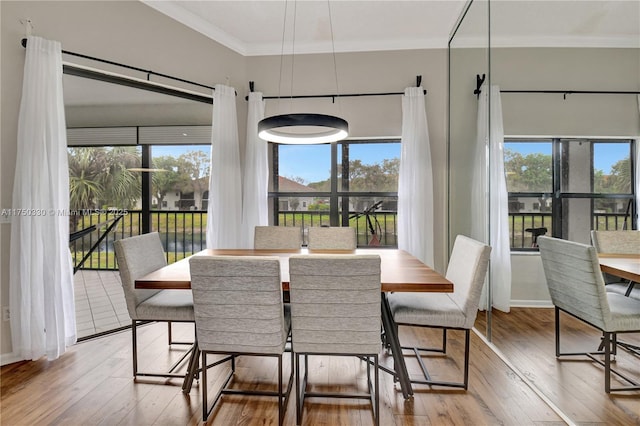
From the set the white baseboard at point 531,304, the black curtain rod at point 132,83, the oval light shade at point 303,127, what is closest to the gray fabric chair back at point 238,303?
the oval light shade at point 303,127

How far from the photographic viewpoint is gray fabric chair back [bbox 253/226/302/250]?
9.71 ft

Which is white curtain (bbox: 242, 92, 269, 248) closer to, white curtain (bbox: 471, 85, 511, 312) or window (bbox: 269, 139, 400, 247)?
window (bbox: 269, 139, 400, 247)

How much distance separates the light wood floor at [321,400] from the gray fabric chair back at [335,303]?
446mm

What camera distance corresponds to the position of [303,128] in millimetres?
2496

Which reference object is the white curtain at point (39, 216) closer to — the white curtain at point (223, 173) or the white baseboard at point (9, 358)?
the white baseboard at point (9, 358)

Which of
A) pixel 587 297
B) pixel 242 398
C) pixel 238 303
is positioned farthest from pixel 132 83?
pixel 587 297

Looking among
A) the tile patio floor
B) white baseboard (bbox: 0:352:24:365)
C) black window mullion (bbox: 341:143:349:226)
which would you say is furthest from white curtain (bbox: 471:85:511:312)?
white baseboard (bbox: 0:352:24:365)

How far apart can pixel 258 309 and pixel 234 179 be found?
2230 millimetres

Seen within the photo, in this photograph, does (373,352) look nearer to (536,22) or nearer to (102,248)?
(536,22)

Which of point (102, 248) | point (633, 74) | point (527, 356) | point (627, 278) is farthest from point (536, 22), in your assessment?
point (102, 248)

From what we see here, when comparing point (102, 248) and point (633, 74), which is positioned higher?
point (633, 74)

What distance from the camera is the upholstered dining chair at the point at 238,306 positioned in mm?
1571

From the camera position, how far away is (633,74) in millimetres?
1213

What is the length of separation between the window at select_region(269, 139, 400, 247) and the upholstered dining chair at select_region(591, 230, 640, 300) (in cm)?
225
